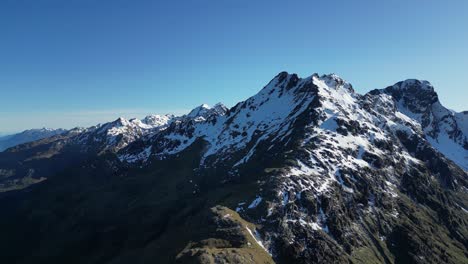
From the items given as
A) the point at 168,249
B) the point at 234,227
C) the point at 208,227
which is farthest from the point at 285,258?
the point at 168,249

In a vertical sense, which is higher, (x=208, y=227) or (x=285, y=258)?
(x=208, y=227)

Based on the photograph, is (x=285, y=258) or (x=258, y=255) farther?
(x=285, y=258)

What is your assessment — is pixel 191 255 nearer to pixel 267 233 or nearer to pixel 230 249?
pixel 230 249

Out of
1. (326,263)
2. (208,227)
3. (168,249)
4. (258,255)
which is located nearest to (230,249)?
(258,255)

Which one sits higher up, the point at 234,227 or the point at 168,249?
the point at 234,227

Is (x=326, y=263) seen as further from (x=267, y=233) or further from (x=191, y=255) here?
(x=191, y=255)

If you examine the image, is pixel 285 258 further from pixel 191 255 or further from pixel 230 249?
pixel 191 255

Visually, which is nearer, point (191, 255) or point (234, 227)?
point (191, 255)
